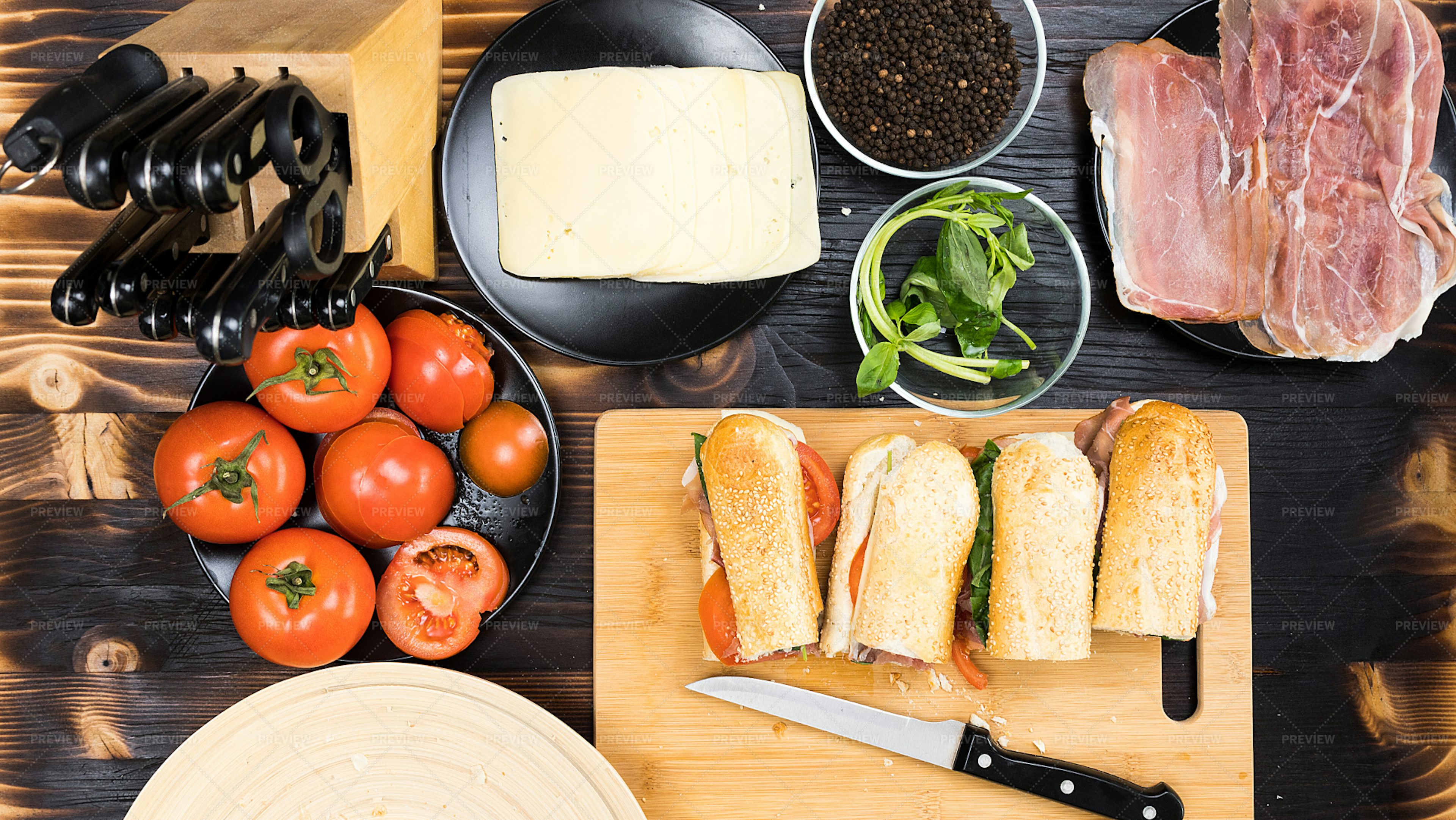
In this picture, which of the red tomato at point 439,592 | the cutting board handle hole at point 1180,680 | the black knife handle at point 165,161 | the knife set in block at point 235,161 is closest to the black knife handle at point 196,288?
the knife set in block at point 235,161

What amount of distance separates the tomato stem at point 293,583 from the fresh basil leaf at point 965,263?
1.24 metres

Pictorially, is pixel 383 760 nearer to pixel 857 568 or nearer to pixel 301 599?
pixel 301 599

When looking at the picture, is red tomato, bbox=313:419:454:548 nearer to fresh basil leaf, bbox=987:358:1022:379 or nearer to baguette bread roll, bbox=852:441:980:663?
baguette bread roll, bbox=852:441:980:663

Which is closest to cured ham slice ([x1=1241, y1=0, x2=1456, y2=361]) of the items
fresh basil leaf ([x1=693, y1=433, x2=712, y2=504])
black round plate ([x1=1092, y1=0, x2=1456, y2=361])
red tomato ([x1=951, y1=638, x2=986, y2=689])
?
black round plate ([x1=1092, y1=0, x2=1456, y2=361])

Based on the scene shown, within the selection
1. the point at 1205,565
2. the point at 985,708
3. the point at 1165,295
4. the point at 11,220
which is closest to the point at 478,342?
the point at 11,220

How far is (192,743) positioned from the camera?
4.70 ft

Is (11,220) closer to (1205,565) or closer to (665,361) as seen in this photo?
(665,361)

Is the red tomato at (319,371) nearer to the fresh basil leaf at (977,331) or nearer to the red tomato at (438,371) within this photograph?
the red tomato at (438,371)

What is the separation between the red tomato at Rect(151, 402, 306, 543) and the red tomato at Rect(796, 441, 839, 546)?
0.92 metres

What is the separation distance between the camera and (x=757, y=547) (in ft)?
4.85

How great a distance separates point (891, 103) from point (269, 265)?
112 centimetres

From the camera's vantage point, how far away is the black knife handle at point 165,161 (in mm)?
991

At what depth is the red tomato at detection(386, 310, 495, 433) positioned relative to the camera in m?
1.50

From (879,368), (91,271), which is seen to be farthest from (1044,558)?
(91,271)
